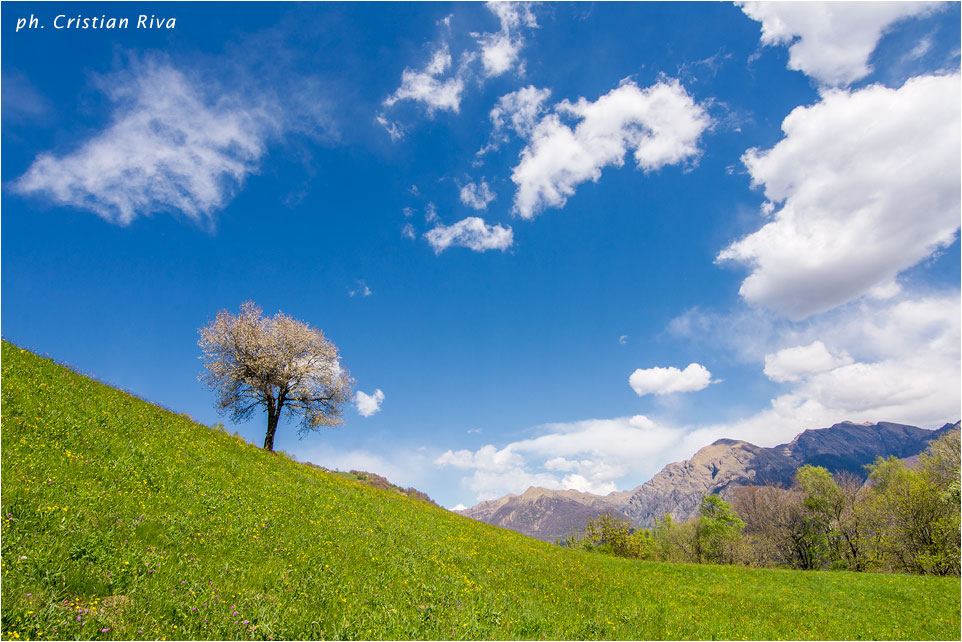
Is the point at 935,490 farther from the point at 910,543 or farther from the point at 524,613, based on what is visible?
the point at 524,613

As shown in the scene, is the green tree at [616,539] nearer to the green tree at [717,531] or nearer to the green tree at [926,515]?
the green tree at [717,531]

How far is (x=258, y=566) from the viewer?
34.1 ft

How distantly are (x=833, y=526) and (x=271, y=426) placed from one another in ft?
261

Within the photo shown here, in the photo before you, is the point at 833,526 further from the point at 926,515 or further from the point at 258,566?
the point at 258,566

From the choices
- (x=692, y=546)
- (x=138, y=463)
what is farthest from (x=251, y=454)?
(x=692, y=546)

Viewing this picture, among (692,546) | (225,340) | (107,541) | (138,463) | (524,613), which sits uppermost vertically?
(225,340)

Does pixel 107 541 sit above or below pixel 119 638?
above

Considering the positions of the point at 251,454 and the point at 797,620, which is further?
the point at 251,454

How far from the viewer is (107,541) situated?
8844 millimetres

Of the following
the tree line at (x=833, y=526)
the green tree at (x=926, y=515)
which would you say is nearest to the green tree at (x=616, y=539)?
the tree line at (x=833, y=526)

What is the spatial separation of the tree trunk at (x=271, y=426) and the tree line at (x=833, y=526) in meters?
40.1

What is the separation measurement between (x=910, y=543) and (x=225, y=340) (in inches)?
3243

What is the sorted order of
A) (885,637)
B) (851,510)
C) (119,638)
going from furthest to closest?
(851,510), (885,637), (119,638)

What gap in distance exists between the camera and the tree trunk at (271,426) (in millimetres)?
36688
